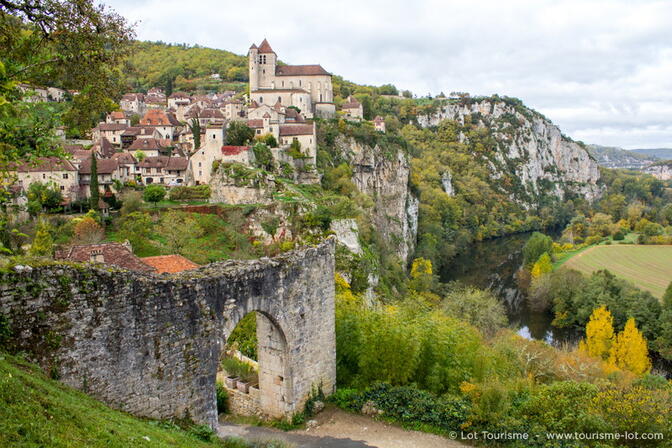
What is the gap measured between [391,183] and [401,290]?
28.6 meters

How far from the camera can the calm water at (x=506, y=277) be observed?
160 ft

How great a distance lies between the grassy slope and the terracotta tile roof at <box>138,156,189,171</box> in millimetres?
44719

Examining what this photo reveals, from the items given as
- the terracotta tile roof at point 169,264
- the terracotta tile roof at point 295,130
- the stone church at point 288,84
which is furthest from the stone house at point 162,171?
the terracotta tile roof at point 169,264

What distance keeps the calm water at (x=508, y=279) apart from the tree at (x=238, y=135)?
110 ft

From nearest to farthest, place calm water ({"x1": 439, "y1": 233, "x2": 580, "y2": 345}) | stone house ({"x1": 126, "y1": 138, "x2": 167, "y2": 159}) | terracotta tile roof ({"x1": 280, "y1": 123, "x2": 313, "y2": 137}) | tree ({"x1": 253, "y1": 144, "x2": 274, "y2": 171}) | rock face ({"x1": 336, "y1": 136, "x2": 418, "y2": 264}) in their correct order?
calm water ({"x1": 439, "y1": 233, "x2": 580, "y2": 345}) → tree ({"x1": 253, "y1": 144, "x2": 274, "y2": 171}) → stone house ({"x1": 126, "y1": 138, "x2": 167, "y2": 159}) → terracotta tile roof ({"x1": 280, "y1": 123, "x2": 313, "y2": 137}) → rock face ({"x1": 336, "y1": 136, "x2": 418, "y2": 264})

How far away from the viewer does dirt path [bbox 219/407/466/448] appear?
13195 mm

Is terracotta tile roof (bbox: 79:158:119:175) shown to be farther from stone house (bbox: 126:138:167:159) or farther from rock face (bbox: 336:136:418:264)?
rock face (bbox: 336:136:418:264)

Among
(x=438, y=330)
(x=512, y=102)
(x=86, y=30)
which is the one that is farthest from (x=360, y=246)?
(x=512, y=102)

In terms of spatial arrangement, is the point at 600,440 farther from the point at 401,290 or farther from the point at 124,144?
the point at 124,144

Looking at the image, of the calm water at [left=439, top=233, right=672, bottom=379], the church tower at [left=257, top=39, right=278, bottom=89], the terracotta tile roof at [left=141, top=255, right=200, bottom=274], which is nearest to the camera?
the terracotta tile roof at [left=141, top=255, right=200, bottom=274]

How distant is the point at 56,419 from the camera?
6742 mm

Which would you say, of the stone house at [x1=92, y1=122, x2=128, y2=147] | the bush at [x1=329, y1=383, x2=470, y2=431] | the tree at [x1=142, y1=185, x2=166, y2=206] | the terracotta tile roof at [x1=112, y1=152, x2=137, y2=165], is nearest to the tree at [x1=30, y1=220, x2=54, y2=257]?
the tree at [x1=142, y1=185, x2=166, y2=206]

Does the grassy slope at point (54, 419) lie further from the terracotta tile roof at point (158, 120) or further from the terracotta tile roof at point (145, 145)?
the terracotta tile roof at point (158, 120)

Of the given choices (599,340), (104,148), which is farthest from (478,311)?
(104,148)
